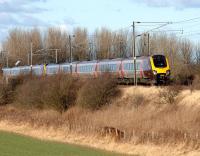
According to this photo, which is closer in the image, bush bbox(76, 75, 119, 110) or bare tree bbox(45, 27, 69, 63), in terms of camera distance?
bush bbox(76, 75, 119, 110)

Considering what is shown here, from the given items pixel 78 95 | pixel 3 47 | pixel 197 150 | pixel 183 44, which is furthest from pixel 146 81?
pixel 3 47

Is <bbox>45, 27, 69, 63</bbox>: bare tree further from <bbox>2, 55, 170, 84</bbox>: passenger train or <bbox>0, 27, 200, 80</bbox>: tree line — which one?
<bbox>2, 55, 170, 84</bbox>: passenger train

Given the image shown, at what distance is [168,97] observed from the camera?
142ft

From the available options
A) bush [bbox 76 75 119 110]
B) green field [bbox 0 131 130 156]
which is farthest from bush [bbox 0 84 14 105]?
green field [bbox 0 131 130 156]

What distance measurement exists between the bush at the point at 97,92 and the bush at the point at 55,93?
1.58 metres

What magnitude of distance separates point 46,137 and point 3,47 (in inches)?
3837

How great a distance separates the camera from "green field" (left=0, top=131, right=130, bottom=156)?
2655 centimetres

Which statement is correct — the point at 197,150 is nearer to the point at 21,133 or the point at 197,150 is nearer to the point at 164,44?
the point at 21,133

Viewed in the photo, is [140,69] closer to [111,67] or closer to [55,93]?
[111,67]

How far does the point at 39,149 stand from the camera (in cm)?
2855

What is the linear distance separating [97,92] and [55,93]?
494cm

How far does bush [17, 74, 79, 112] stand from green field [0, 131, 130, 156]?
17.4 metres

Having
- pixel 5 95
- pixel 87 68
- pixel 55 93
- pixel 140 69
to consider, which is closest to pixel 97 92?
pixel 55 93

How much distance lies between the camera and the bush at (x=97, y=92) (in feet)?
163
